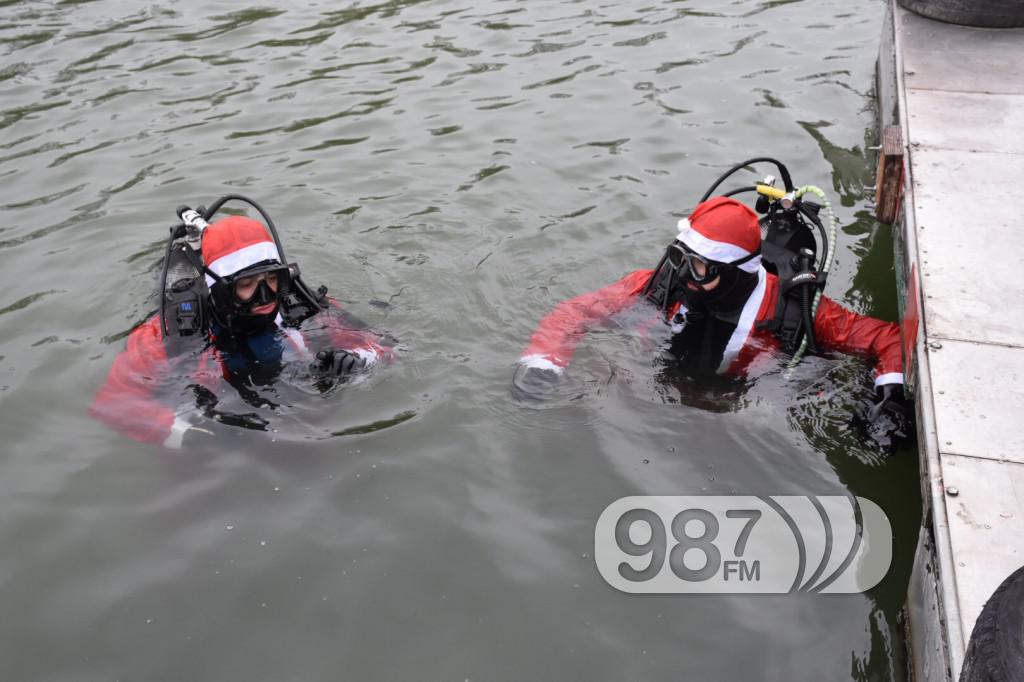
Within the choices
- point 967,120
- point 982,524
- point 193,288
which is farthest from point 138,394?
point 967,120

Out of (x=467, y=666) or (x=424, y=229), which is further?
(x=424, y=229)

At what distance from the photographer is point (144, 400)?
467 cm

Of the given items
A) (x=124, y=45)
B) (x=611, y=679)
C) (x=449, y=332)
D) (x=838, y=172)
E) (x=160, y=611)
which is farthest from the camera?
(x=124, y=45)

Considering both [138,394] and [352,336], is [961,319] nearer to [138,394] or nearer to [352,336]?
[352,336]

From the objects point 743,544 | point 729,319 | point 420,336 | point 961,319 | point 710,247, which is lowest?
point 743,544

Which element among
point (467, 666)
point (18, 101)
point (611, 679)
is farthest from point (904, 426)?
point (18, 101)

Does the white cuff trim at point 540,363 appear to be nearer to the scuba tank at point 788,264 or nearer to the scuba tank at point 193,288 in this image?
the scuba tank at point 788,264

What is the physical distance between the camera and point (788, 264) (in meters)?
5.03

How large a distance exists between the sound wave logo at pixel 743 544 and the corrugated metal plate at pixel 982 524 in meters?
0.65

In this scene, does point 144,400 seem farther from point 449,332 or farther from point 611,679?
point 611,679

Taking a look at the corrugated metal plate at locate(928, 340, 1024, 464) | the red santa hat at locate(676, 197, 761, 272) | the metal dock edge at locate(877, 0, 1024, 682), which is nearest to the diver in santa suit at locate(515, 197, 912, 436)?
the red santa hat at locate(676, 197, 761, 272)

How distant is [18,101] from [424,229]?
14.2ft

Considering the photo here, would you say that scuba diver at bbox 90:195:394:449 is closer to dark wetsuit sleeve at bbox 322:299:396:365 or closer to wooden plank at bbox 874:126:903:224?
dark wetsuit sleeve at bbox 322:299:396:365

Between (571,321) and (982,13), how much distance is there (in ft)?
16.2
